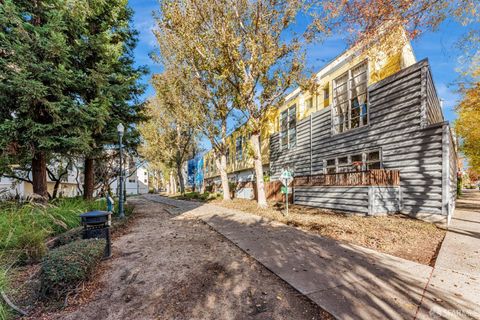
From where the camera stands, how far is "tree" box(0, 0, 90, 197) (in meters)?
6.34

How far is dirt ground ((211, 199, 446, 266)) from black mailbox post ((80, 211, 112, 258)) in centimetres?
525

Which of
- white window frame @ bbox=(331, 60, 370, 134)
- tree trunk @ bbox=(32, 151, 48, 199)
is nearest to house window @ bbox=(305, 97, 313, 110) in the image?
white window frame @ bbox=(331, 60, 370, 134)

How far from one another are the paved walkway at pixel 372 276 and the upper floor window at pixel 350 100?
6061mm

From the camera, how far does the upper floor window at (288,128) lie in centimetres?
1512

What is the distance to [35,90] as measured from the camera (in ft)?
20.8

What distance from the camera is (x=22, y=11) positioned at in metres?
7.33

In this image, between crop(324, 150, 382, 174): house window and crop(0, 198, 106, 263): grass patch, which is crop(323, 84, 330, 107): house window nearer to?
crop(324, 150, 382, 174): house window

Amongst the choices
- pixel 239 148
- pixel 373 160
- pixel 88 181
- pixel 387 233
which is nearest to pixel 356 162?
pixel 373 160

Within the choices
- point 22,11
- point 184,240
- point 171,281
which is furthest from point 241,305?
point 22,11

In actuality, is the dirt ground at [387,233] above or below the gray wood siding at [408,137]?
below

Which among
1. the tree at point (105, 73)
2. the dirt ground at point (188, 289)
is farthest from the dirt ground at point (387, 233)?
the tree at point (105, 73)

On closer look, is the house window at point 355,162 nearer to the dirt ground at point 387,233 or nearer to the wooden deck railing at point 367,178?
the wooden deck railing at point 367,178

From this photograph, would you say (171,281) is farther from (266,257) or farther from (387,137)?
(387,137)

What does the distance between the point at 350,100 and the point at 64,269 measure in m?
11.9
